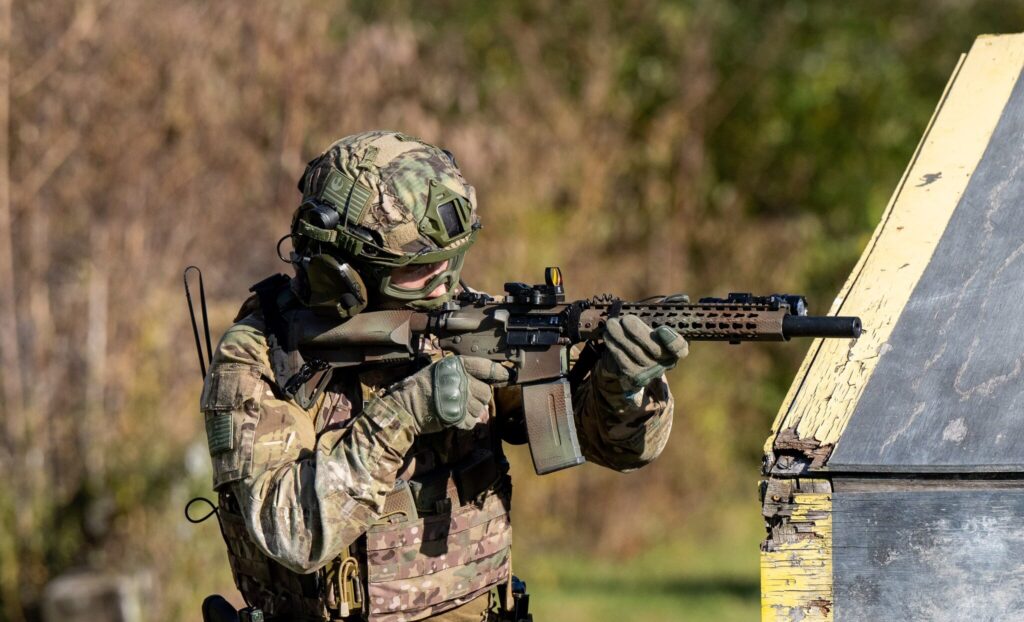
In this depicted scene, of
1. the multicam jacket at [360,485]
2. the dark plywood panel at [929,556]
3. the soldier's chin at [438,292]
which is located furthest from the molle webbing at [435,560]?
the dark plywood panel at [929,556]

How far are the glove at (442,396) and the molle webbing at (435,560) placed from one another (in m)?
0.35

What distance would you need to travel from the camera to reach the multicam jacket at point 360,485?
341 cm

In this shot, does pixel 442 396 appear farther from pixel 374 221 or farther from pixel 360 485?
pixel 374 221

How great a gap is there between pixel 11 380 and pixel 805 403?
5.34m

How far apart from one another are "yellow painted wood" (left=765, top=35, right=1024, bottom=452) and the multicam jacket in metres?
0.51

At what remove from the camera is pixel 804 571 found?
128 inches

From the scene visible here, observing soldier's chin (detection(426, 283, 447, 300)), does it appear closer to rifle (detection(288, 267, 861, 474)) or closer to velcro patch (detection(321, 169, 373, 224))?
rifle (detection(288, 267, 861, 474))

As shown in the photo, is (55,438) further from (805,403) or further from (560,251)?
(805,403)

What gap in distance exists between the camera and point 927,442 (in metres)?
3.24

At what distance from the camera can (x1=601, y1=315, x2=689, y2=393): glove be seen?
11.1ft

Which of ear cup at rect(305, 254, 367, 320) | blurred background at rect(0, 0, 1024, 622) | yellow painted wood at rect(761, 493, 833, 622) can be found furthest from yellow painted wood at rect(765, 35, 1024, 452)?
blurred background at rect(0, 0, 1024, 622)

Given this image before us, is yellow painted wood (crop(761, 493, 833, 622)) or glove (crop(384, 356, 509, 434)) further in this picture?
glove (crop(384, 356, 509, 434))

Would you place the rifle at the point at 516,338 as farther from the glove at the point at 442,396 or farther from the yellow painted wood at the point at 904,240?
the yellow painted wood at the point at 904,240

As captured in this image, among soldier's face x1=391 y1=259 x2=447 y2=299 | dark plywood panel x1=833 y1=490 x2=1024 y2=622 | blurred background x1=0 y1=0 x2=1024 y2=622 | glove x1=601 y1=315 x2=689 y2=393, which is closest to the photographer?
dark plywood panel x1=833 y1=490 x2=1024 y2=622
